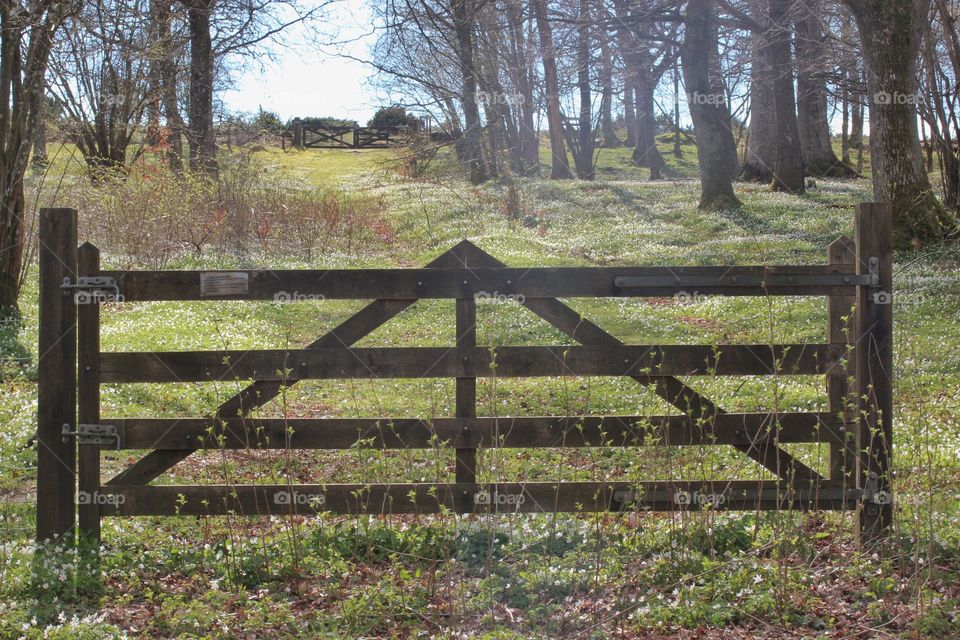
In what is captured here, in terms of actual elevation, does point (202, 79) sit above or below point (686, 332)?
above

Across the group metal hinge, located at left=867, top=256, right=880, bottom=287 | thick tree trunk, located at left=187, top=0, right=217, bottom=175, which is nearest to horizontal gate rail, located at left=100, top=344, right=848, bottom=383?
metal hinge, located at left=867, top=256, right=880, bottom=287

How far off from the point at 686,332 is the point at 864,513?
8333 millimetres

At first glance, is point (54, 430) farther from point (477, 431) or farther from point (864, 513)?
point (864, 513)

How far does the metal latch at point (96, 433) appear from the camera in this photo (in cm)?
584

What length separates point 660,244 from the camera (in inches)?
892

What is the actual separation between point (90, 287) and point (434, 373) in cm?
218

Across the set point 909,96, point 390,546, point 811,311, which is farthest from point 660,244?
point 390,546

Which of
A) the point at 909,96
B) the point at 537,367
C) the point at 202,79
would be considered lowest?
the point at 537,367

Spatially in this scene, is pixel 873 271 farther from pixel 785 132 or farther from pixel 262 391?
pixel 785 132

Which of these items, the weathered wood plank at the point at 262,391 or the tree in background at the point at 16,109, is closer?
the weathered wood plank at the point at 262,391
